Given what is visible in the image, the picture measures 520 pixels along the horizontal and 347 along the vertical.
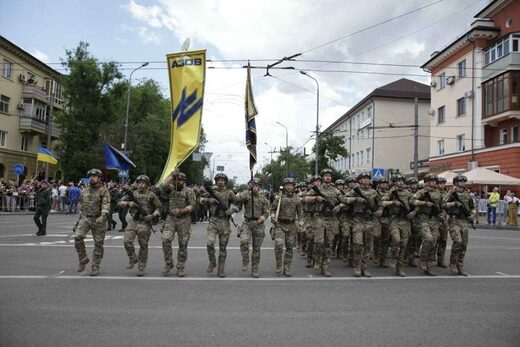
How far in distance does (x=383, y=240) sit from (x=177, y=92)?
591 cm

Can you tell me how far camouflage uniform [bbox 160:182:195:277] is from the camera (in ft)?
28.9

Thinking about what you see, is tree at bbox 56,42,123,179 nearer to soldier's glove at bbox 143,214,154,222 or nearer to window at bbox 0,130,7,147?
window at bbox 0,130,7,147

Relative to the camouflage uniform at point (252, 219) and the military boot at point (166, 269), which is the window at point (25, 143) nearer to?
the military boot at point (166, 269)

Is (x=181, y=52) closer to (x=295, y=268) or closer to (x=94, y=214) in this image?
(x=94, y=214)

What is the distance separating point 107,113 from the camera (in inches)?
1709

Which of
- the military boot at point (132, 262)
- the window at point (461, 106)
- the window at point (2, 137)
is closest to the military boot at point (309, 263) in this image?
the military boot at point (132, 262)

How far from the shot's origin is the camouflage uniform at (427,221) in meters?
9.50

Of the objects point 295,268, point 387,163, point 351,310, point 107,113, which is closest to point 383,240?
point 295,268

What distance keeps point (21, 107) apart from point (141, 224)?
3951cm

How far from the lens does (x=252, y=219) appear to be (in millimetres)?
9305

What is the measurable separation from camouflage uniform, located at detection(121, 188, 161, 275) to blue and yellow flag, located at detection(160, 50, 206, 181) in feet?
3.07

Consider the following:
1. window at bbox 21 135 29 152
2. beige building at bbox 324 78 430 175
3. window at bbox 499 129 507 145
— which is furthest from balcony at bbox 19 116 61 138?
window at bbox 499 129 507 145

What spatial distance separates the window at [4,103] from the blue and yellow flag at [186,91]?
124 ft

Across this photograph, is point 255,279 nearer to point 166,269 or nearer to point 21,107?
point 166,269
